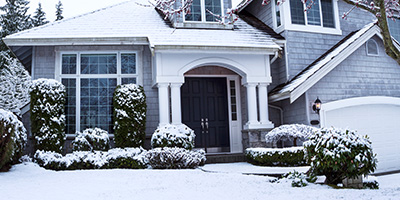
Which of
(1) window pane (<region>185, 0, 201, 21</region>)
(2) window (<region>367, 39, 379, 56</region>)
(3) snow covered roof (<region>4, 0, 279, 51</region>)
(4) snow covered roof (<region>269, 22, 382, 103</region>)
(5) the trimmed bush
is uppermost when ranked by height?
(1) window pane (<region>185, 0, 201, 21</region>)

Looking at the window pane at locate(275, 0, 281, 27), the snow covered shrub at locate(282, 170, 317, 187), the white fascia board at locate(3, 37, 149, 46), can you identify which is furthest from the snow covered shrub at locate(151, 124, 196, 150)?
the window pane at locate(275, 0, 281, 27)

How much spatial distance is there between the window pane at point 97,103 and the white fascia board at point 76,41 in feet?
3.92

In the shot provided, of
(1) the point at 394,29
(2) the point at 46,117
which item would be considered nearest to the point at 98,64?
(2) the point at 46,117

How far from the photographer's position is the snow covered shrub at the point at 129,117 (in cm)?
966

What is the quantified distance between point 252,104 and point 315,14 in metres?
4.46

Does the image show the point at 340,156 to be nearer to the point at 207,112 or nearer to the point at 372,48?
the point at 207,112

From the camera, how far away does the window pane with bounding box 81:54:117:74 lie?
1078 cm

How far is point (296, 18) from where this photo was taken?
12.2 m

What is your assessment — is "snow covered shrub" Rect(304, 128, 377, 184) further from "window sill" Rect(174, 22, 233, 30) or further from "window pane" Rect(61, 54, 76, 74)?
"window pane" Rect(61, 54, 76, 74)

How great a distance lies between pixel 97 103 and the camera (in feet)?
35.1

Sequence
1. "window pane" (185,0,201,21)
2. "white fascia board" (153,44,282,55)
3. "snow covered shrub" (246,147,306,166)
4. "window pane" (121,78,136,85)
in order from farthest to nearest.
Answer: "window pane" (185,0,201,21)
"window pane" (121,78,136,85)
"white fascia board" (153,44,282,55)
"snow covered shrub" (246,147,306,166)

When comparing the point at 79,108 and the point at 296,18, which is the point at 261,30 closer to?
the point at 296,18

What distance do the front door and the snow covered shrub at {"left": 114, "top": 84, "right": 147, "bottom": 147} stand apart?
2.02 m

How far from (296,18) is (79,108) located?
772cm
